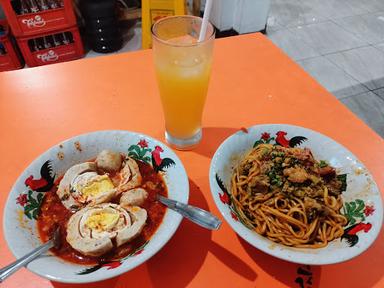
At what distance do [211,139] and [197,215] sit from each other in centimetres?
44

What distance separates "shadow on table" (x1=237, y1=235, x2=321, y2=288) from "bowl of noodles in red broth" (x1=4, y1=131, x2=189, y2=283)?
10.2 inches

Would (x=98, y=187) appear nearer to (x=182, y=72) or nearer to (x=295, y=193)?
(x=182, y=72)

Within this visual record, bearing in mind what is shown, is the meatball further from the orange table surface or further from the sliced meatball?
the orange table surface

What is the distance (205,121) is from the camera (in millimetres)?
1241

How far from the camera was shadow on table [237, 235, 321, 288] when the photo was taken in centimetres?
79

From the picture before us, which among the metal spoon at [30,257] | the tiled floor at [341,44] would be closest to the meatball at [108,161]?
the metal spoon at [30,257]

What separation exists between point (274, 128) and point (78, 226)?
0.66 meters

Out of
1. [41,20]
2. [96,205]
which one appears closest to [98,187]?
[96,205]

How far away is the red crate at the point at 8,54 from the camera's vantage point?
279 centimetres

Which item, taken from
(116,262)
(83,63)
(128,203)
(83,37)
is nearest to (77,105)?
(83,63)

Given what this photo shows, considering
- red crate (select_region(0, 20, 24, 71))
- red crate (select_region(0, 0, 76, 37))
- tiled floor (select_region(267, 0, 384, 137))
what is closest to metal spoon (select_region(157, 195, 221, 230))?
tiled floor (select_region(267, 0, 384, 137))

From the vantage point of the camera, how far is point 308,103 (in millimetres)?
1326

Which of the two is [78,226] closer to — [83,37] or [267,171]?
[267,171]

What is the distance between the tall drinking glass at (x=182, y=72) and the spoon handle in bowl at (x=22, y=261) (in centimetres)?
54
